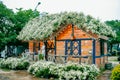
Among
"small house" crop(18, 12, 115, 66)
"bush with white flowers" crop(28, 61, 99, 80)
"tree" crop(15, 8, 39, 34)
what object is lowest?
"bush with white flowers" crop(28, 61, 99, 80)

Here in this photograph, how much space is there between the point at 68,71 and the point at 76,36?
5.99 meters

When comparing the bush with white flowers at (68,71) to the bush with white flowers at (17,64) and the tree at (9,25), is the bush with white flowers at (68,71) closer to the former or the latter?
the bush with white flowers at (17,64)

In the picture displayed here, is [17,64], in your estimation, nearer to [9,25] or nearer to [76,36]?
[76,36]

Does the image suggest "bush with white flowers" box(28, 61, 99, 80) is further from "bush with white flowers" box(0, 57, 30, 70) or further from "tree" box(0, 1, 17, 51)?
"tree" box(0, 1, 17, 51)

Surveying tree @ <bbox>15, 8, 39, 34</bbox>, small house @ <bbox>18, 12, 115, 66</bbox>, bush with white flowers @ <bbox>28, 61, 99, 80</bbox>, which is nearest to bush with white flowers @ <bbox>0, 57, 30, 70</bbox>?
small house @ <bbox>18, 12, 115, 66</bbox>

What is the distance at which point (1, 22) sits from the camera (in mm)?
33969

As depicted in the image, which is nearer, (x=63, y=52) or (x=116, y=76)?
(x=116, y=76)


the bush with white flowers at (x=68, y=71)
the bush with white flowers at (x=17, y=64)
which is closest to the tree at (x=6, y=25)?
the bush with white flowers at (x=17, y=64)

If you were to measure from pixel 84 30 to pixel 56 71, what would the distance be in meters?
5.49

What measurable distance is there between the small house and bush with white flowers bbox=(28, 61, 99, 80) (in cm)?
314

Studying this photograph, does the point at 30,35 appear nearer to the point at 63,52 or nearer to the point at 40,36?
the point at 40,36

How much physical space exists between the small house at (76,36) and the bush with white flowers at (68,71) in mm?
3136

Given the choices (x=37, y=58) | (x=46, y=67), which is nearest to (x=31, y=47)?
(x=37, y=58)

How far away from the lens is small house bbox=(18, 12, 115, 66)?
2261 centimetres
